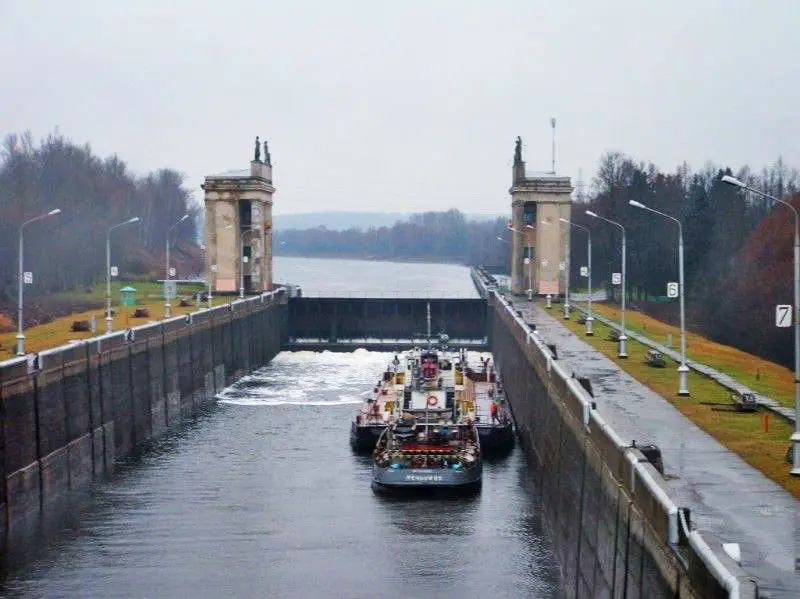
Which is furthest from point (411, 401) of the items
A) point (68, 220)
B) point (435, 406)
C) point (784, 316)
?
point (68, 220)

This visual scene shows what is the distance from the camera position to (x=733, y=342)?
294 feet

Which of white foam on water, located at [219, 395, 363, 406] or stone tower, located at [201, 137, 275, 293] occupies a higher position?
stone tower, located at [201, 137, 275, 293]

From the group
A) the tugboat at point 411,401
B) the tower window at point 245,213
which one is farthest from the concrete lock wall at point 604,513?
the tower window at point 245,213

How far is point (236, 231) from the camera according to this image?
103500mm

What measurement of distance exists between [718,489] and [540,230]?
78683mm

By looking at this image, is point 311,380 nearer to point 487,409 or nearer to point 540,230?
point 487,409

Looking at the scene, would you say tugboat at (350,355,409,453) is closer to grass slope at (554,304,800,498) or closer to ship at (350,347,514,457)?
ship at (350,347,514,457)

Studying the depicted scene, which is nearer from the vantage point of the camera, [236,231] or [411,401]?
[411,401]

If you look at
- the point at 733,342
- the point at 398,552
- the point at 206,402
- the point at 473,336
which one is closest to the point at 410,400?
the point at 398,552

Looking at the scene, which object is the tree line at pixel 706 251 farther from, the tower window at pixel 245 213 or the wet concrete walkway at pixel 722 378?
the tower window at pixel 245 213

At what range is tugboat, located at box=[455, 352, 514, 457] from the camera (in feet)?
174

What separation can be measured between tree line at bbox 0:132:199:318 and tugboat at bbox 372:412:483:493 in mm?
48676

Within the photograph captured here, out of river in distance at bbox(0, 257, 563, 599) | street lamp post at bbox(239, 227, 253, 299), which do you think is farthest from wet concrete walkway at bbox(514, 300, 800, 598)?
street lamp post at bbox(239, 227, 253, 299)

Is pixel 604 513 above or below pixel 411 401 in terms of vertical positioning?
below
